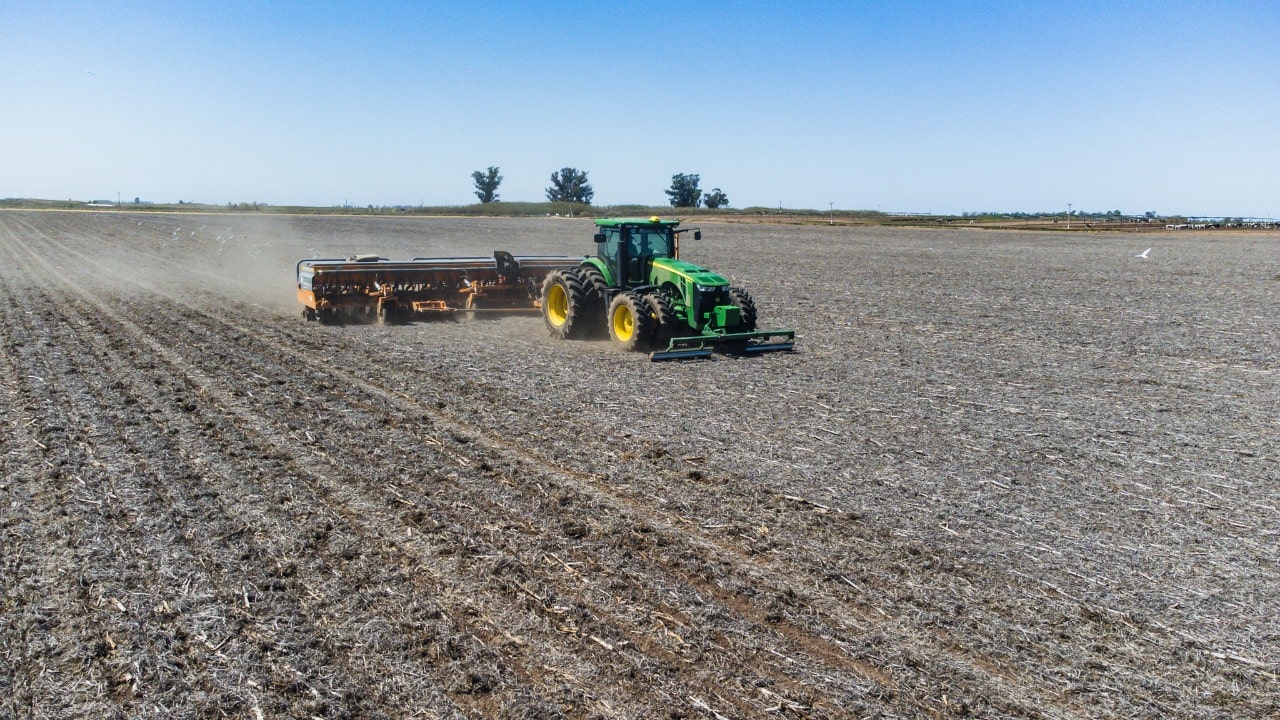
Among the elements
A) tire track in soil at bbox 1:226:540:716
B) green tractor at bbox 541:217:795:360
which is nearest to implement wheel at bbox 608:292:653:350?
green tractor at bbox 541:217:795:360

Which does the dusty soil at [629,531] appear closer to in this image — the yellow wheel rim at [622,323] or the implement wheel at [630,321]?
the implement wheel at [630,321]

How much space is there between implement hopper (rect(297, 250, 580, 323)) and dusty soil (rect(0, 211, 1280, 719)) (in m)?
2.71

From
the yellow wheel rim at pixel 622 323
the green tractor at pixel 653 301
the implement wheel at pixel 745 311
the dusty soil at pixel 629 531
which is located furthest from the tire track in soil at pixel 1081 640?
the yellow wheel rim at pixel 622 323

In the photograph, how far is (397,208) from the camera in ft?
324

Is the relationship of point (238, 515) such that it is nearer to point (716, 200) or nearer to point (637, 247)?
point (637, 247)

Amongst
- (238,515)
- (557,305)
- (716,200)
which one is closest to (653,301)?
(557,305)

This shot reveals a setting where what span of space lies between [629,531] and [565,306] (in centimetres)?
986

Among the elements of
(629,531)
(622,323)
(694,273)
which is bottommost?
(629,531)

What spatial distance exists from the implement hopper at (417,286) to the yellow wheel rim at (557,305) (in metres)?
1.93

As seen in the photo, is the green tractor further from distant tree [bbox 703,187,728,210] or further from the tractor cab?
distant tree [bbox 703,187,728,210]

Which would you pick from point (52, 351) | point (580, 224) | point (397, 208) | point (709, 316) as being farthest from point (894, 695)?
point (397, 208)

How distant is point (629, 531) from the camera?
641 cm

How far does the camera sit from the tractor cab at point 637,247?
1455 cm

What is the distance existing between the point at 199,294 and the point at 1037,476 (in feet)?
61.9
